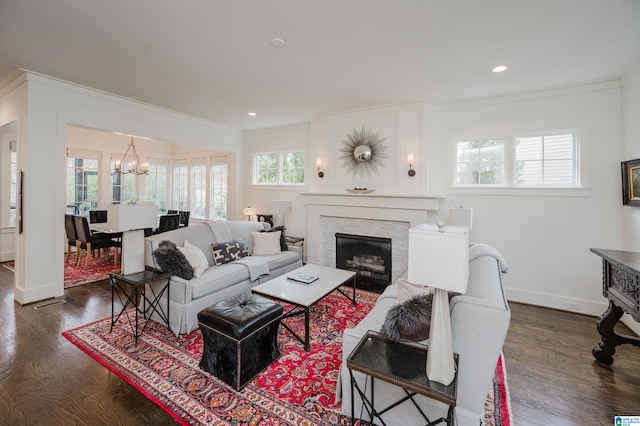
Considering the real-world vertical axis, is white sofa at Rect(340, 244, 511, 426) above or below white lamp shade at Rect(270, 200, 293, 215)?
below

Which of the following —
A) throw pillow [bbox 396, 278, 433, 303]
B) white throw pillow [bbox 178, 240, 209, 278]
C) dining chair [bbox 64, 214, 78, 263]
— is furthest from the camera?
dining chair [bbox 64, 214, 78, 263]

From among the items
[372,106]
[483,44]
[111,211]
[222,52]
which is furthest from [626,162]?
[111,211]

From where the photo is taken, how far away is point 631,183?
299cm

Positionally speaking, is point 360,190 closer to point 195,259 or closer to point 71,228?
point 195,259

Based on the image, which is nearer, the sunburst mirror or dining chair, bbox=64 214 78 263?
the sunburst mirror

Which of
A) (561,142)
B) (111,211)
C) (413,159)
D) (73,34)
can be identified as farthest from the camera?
(413,159)

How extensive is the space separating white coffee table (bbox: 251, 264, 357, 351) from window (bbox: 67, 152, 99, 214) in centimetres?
576

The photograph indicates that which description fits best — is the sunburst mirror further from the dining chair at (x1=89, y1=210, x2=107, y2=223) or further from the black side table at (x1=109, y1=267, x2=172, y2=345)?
the dining chair at (x1=89, y1=210, x2=107, y2=223)

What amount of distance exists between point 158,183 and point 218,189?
1985 millimetres

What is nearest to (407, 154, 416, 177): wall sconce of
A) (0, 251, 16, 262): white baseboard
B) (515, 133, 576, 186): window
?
(515, 133, 576, 186): window

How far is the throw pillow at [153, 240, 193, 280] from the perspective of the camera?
2.93m

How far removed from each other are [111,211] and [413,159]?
3853mm

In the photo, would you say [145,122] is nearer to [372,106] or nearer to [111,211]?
[111,211]

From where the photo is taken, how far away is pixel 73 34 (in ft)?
8.12
